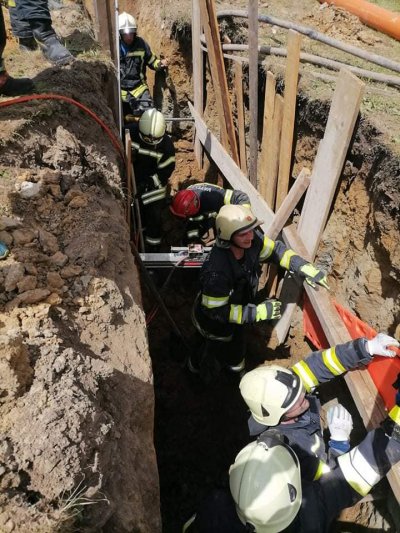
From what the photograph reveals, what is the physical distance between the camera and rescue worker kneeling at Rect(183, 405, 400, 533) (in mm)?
2396

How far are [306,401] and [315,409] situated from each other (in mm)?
184

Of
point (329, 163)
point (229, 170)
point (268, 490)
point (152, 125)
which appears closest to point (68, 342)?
point (268, 490)

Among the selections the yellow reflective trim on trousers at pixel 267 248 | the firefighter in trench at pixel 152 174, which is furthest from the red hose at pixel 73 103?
the yellow reflective trim on trousers at pixel 267 248

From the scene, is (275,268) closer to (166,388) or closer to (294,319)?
(294,319)

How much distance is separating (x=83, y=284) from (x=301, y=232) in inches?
102

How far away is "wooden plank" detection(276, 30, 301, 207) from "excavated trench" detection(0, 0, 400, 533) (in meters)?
0.17

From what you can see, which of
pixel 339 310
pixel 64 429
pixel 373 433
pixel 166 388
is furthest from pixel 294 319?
pixel 64 429

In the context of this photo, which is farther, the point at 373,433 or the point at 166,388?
the point at 166,388

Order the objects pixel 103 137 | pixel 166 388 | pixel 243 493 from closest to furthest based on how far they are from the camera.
→ pixel 243 493 → pixel 103 137 → pixel 166 388

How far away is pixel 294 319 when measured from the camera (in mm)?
4699

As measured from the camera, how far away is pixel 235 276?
13.0 feet

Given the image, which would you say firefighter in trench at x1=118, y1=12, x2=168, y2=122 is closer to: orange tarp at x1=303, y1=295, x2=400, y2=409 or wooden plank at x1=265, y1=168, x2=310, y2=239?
wooden plank at x1=265, y1=168, x2=310, y2=239

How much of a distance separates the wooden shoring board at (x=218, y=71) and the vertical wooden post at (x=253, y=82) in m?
0.74

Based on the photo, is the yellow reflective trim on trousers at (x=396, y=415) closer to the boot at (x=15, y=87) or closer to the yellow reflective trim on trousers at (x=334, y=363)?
the yellow reflective trim on trousers at (x=334, y=363)
